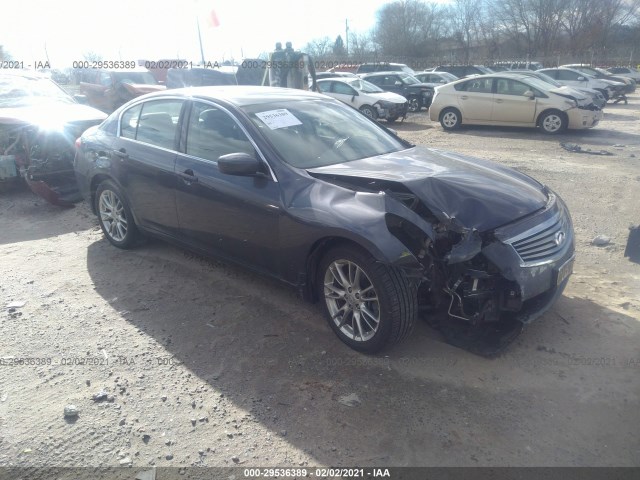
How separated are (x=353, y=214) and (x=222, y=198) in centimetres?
128

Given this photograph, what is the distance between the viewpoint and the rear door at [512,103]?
44.1 feet

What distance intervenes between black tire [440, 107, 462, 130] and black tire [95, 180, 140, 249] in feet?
37.9

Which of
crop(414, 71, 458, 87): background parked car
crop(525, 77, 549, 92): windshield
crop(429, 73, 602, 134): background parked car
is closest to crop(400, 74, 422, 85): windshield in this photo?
crop(414, 71, 458, 87): background parked car

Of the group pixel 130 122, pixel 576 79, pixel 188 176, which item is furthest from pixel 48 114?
pixel 576 79

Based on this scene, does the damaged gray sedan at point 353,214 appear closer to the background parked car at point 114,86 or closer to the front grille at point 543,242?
the front grille at point 543,242

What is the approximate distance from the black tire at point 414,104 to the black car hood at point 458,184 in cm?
1598

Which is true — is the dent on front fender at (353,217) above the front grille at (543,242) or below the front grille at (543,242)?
above

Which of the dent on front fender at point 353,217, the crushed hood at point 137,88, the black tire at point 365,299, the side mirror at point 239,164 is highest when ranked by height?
the crushed hood at point 137,88

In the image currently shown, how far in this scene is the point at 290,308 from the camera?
421 cm

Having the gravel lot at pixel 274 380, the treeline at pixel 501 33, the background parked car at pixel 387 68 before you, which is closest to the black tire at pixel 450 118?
the gravel lot at pixel 274 380

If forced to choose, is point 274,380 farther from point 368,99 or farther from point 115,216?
point 368,99

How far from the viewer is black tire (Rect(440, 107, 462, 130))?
1477 centimetres

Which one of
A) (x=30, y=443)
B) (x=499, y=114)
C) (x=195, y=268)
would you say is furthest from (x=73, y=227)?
(x=499, y=114)

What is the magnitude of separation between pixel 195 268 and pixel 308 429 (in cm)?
262
